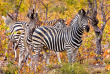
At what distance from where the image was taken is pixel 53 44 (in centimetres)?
816

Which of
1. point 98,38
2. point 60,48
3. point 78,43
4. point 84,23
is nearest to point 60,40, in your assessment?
point 60,48

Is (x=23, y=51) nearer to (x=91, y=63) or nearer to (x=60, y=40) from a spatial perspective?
(x=60, y=40)

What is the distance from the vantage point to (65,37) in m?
7.92

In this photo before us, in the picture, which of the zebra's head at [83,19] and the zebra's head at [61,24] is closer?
the zebra's head at [83,19]

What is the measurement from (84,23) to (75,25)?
523mm

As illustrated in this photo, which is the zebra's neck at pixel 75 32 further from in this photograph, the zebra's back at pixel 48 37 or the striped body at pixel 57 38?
the zebra's back at pixel 48 37

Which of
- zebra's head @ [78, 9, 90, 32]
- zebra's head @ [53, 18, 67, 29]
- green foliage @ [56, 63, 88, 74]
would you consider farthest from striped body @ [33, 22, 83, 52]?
zebra's head @ [53, 18, 67, 29]

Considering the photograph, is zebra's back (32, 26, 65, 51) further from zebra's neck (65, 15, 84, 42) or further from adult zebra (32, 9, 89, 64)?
zebra's neck (65, 15, 84, 42)

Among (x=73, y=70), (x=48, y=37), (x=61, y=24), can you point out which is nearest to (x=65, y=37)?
(x=48, y=37)

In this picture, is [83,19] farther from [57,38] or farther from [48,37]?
[48,37]

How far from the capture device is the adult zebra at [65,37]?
7.63 metres

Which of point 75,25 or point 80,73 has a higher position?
point 75,25

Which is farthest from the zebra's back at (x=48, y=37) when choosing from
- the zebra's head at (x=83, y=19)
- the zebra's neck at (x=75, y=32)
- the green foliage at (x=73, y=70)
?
the green foliage at (x=73, y=70)

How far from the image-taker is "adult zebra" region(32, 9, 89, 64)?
763 cm
